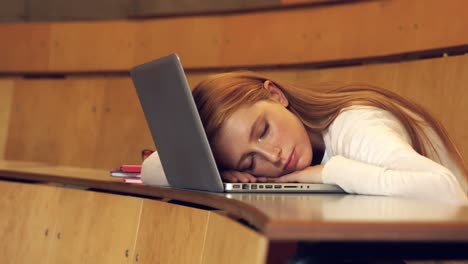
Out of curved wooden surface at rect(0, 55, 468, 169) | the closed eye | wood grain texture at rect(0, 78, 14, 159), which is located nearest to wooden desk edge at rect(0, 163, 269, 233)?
the closed eye

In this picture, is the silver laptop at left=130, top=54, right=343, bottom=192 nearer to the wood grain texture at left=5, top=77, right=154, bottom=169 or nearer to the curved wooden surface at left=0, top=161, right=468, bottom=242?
the curved wooden surface at left=0, top=161, right=468, bottom=242

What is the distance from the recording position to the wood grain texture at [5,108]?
239cm

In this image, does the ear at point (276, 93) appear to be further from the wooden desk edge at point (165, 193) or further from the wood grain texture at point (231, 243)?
the wood grain texture at point (231, 243)

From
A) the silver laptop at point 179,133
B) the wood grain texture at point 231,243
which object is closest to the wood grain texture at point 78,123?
the silver laptop at point 179,133

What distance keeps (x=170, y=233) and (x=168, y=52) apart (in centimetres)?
134

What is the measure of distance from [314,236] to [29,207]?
93cm

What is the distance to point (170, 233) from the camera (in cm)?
86

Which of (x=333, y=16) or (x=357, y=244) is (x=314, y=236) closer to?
(x=357, y=244)

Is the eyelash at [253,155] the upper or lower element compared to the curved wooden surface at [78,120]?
lower

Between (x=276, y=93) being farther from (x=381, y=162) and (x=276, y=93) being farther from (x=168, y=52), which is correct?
(x=168, y=52)

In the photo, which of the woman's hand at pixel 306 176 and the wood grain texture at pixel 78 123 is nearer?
the woman's hand at pixel 306 176

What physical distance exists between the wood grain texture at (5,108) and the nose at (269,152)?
1617 millimetres

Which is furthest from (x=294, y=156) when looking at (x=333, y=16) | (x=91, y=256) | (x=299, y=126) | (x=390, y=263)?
(x=333, y=16)

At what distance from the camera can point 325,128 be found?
0.98 m
